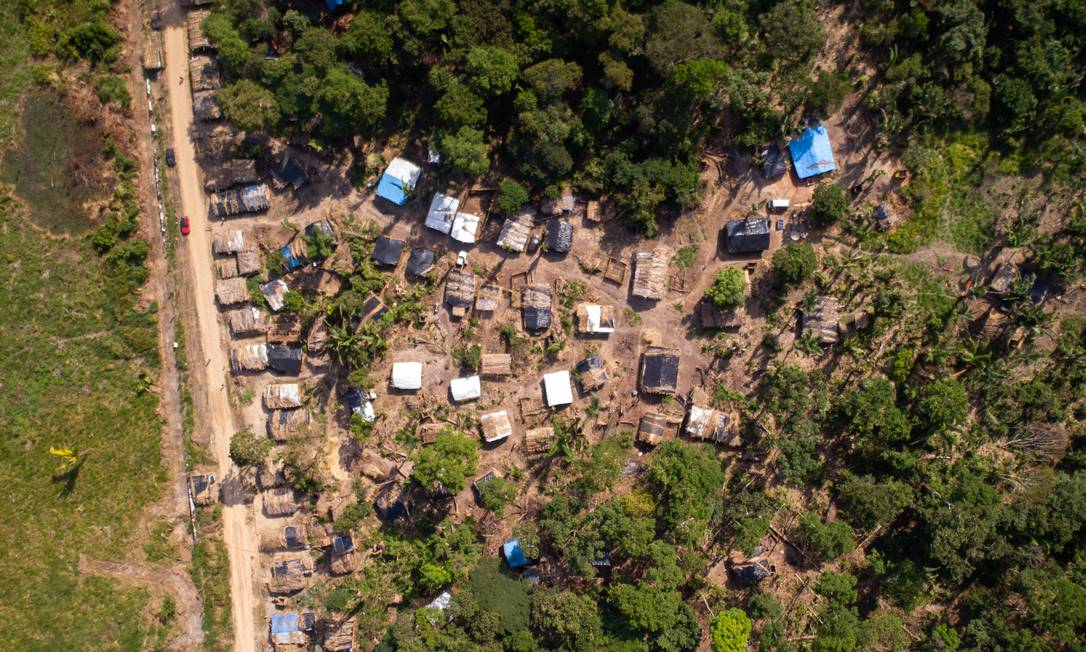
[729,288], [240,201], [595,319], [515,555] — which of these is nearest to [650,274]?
[595,319]

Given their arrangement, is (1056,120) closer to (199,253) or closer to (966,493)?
(966,493)

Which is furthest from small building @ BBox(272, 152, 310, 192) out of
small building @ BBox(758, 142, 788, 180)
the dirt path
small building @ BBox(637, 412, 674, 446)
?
small building @ BBox(758, 142, 788, 180)

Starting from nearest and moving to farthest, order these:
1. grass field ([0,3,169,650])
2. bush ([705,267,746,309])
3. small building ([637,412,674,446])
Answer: bush ([705,267,746,309]) → grass field ([0,3,169,650]) → small building ([637,412,674,446])

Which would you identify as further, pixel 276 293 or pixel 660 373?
pixel 276 293

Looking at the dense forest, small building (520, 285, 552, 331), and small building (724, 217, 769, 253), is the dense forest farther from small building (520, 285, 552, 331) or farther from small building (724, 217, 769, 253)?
small building (520, 285, 552, 331)

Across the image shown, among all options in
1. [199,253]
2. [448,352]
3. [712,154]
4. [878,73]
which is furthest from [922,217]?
[199,253]

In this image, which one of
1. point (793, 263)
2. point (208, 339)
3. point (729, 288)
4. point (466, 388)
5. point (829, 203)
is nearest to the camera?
point (793, 263)

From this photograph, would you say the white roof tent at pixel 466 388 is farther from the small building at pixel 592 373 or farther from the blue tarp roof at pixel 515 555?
the blue tarp roof at pixel 515 555

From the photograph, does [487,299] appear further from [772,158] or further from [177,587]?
[177,587]
